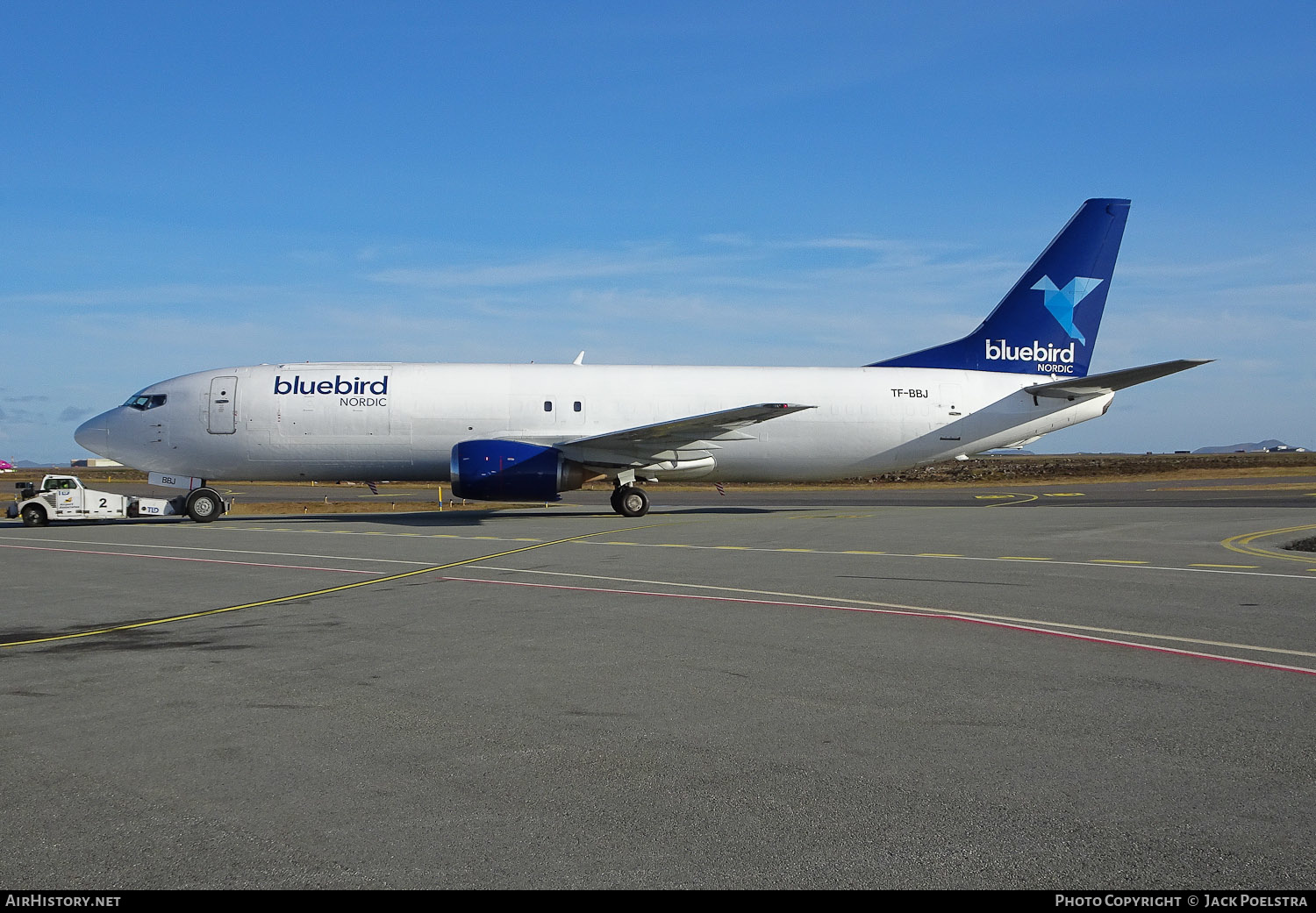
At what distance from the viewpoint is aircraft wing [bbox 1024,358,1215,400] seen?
86.1ft

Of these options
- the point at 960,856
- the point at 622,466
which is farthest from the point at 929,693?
the point at 622,466

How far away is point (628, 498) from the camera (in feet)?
92.0

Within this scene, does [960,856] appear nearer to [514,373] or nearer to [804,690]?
[804,690]

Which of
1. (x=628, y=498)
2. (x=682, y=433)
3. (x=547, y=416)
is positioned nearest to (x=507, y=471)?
(x=547, y=416)

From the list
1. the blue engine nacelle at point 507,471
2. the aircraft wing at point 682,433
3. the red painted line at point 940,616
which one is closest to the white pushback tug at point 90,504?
the blue engine nacelle at point 507,471

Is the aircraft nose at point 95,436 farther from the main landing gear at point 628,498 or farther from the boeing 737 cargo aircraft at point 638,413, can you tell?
the main landing gear at point 628,498

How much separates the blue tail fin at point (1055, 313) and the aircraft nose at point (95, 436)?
23.5m

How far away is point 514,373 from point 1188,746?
24.5 m

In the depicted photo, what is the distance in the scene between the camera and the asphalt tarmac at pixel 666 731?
4020mm

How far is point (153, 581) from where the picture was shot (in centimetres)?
1393

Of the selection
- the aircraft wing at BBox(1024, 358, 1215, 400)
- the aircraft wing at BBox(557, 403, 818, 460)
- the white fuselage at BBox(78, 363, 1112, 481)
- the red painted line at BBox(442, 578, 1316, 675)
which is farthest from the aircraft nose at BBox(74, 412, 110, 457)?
the aircraft wing at BBox(1024, 358, 1215, 400)

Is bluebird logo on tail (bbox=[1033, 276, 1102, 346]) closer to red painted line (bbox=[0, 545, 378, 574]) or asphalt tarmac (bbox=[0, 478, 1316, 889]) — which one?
asphalt tarmac (bbox=[0, 478, 1316, 889])

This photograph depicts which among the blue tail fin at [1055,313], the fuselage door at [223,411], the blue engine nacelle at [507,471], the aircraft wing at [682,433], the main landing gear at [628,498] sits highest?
the blue tail fin at [1055,313]

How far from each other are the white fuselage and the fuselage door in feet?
0.12
